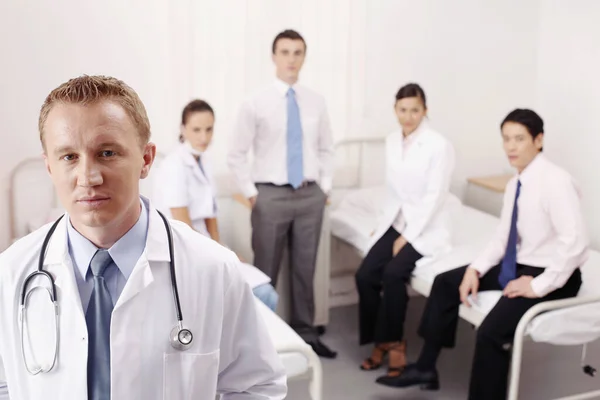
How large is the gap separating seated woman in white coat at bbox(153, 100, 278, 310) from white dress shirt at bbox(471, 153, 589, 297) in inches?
42.7

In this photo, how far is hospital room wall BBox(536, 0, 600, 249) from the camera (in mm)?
4840

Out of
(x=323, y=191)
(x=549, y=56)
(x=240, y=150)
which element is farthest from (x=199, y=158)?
(x=549, y=56)

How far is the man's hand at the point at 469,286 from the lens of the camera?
3.63 m

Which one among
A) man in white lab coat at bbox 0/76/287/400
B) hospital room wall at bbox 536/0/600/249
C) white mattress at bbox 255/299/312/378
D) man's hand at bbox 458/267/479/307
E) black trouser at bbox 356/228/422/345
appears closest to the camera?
man in white lab coat at bbox 0/76/287/400

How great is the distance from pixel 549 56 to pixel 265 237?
2.53 m

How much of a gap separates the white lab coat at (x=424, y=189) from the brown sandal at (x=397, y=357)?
52cm

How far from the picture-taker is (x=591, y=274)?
3.89m

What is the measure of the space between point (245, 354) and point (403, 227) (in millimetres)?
2723

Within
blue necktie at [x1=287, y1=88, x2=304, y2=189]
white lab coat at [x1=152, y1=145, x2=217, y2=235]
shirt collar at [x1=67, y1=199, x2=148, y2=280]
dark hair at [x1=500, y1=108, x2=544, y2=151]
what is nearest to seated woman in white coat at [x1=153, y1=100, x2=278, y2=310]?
white lab coat at [x1=152, y1=145, x2=217, y2=235]

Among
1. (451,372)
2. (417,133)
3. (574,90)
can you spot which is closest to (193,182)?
(417,133)

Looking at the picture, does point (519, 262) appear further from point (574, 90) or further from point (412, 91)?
point (574, 90)

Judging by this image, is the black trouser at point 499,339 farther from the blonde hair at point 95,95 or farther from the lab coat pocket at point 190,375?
the blonde hair at point 95,95

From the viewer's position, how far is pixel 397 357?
405cm

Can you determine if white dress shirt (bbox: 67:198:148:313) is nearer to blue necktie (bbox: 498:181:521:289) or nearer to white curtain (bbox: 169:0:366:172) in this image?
blue necktie (bbox: 498:181:521:289)
